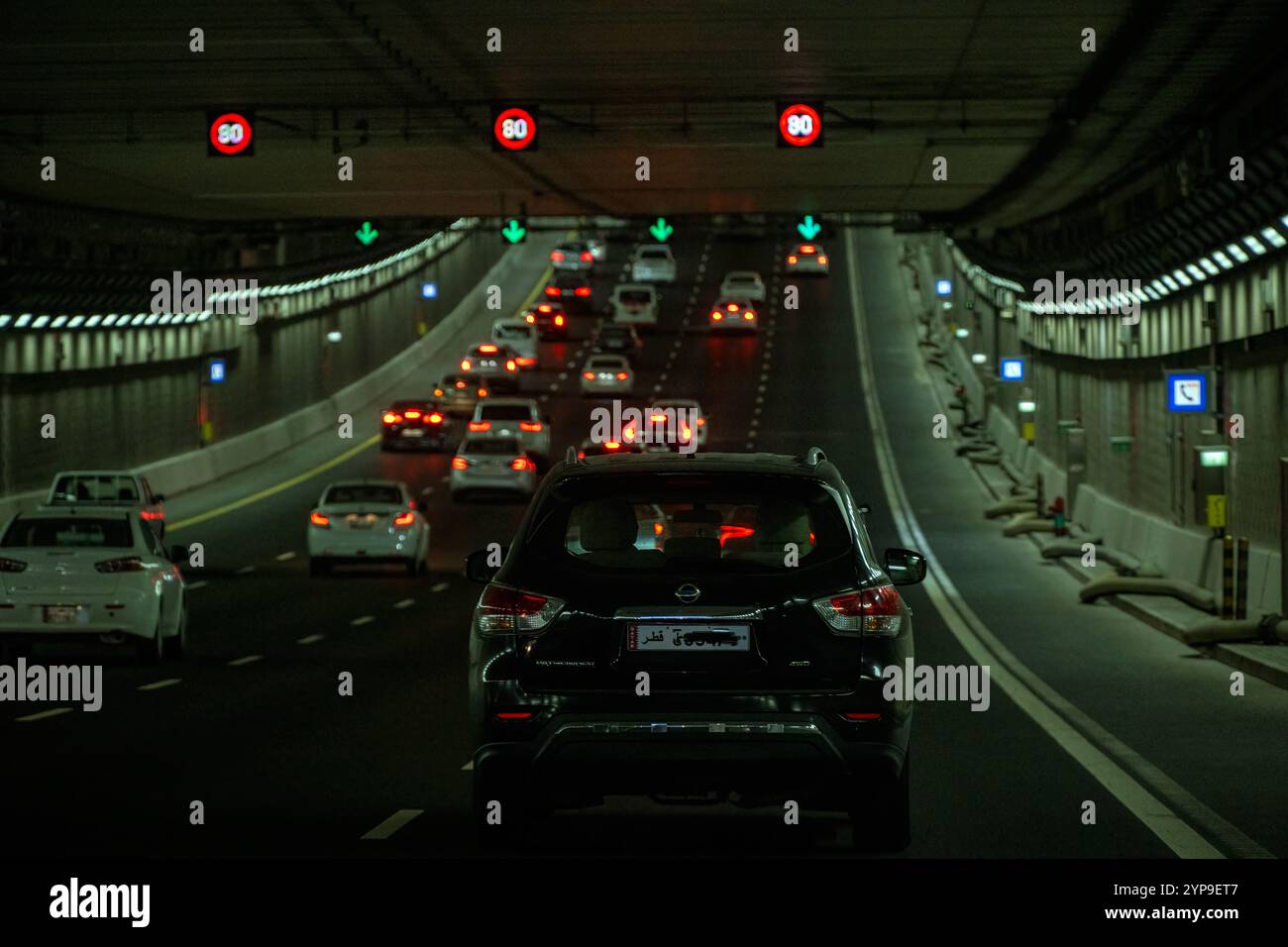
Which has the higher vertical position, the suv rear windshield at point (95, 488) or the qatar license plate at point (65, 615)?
the suv rear windshield at point (95, 488)

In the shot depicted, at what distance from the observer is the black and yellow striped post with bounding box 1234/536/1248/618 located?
75.9ft

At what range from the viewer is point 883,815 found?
969 cm

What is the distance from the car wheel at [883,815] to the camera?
377 inches

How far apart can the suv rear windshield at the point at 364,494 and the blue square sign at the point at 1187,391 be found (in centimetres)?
1207

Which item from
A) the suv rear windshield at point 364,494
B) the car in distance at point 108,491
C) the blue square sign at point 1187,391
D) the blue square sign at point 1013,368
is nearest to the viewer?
the blue square sign at point 1187,391

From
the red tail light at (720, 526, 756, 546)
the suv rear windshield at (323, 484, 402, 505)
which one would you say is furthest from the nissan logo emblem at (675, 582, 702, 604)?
the suv rear windshield at (323, 484, 402, 505)

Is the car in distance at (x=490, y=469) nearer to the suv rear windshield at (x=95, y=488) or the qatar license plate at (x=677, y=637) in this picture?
the suv rear windshield at (x=95, y=488)

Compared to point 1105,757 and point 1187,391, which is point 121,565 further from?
point 1187,391

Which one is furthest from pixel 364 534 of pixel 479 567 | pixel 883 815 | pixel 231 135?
pixel 883 815

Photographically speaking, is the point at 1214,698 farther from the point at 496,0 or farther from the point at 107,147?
the point at 107,147

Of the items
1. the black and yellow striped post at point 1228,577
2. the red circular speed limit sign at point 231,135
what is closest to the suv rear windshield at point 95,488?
the red circular speed limit sign at point 231,135

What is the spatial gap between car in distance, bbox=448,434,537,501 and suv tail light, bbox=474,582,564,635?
121ft

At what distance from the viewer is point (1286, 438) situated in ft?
85.1
